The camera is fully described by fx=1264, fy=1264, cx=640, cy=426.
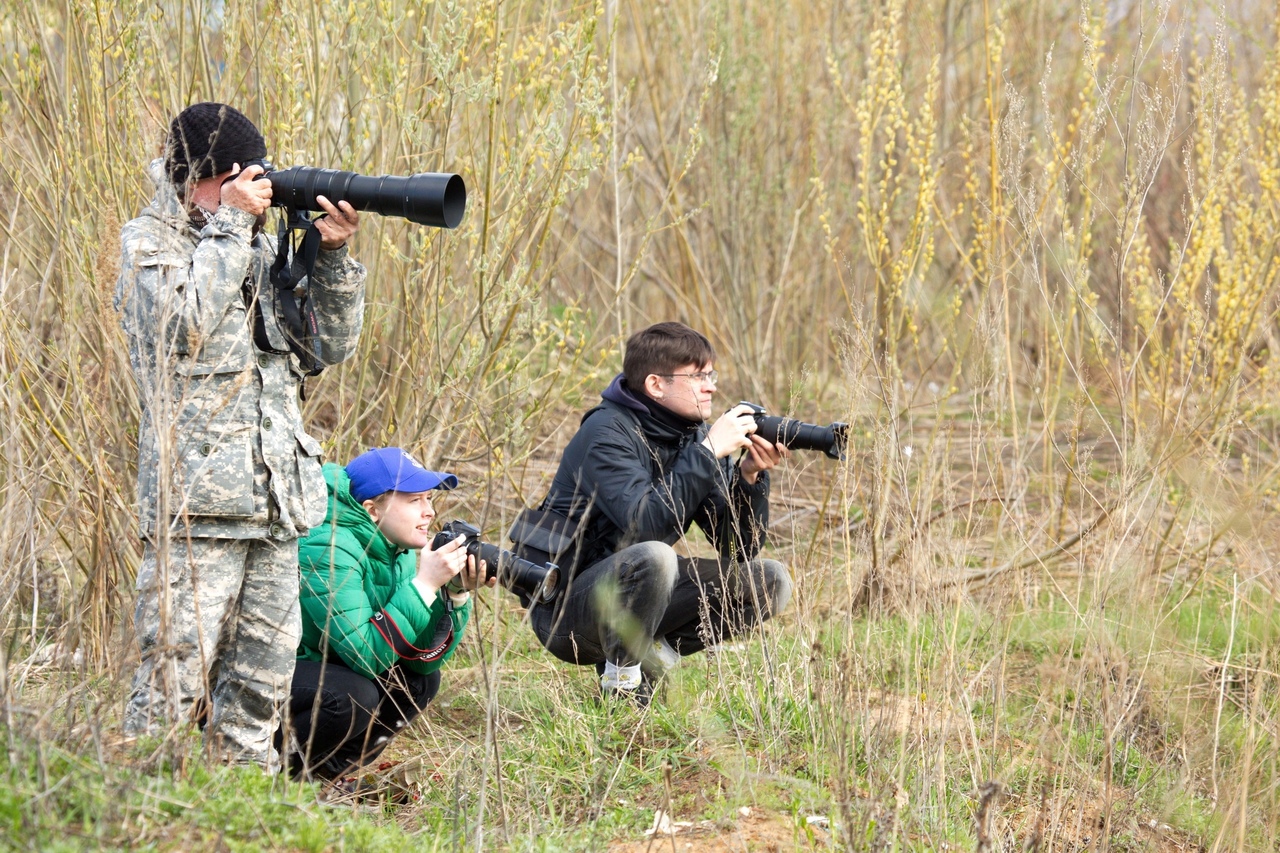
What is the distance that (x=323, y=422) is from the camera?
187 inches

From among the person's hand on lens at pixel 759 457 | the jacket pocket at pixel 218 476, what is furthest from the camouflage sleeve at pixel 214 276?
the person's hand on lens at pixel 759 457

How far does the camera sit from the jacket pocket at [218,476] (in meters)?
2.65

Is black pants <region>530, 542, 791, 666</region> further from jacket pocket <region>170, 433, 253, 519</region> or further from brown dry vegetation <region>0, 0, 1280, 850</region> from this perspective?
jacket pocket <region>170, 433, 253, 519</region>

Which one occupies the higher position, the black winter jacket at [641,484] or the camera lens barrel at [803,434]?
the camera lens barrel at [803,434]

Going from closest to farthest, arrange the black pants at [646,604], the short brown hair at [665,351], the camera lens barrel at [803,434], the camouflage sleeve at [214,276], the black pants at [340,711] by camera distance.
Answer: the camouflage sleeve at [214,276] < the black pants at [340,711] < the camera lens barrel at [803,434] < the black pants at [646,604] < the short brown hair at [665,351]

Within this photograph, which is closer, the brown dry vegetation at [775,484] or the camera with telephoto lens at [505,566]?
the brown dry vegetation at [775,484]

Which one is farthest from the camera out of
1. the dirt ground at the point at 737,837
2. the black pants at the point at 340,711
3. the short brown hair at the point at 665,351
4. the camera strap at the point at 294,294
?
the short brown hair at the point at 665,351

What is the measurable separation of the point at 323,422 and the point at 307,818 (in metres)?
2.63

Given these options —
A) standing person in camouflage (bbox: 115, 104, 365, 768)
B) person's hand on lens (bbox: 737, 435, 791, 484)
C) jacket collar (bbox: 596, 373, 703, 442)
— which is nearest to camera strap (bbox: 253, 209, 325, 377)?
standing person in camouflage (bbox: 115, 104, 365, 768)

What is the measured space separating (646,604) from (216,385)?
1.27 metres

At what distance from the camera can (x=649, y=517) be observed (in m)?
3.39

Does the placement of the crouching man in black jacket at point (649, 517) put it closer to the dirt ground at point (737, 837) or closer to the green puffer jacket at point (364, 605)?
the green puffer jacket at point (364, 605)

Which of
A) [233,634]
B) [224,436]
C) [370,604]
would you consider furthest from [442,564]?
[224,436]

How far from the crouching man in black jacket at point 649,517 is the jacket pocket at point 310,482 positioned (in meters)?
0.64
